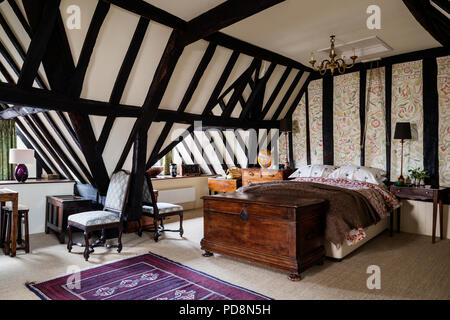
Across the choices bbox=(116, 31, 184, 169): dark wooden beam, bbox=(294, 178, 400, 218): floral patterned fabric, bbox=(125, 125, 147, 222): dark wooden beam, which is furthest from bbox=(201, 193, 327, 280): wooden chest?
bbox=(116, 31, 184, 169): dark wooden beam

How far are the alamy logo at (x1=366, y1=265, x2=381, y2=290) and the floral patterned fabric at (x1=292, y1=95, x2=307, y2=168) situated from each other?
321 cm

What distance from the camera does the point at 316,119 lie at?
6031mm

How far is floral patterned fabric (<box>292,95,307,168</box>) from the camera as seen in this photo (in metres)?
6.24

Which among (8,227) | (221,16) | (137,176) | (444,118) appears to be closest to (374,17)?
(221,16)

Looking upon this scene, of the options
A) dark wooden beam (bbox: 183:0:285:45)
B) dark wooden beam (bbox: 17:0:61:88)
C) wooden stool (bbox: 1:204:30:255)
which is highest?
dark wooden beam (bbox: 183:0:285:45)

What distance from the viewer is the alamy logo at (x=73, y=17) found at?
3029 mm

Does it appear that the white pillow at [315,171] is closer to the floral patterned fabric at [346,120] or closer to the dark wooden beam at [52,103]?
the floral patterned fabric at [346,120]

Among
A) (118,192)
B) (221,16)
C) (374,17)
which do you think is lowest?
(118,192)

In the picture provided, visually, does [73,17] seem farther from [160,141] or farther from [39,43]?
[160,141]

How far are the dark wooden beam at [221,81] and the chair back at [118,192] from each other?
174 centimetres

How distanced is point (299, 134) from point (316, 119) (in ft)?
1.54

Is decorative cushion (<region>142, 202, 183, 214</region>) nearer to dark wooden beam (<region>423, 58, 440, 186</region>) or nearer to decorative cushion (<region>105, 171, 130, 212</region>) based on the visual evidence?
decorative cushion (<region>105, 171, 130, 212</region>)
